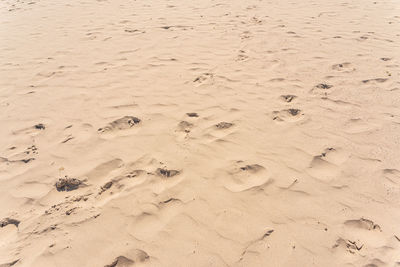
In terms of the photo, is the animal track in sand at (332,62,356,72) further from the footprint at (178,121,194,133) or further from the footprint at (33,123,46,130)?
the footprint at (33,123,46,130)

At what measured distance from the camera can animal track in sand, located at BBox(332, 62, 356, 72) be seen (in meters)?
4.18

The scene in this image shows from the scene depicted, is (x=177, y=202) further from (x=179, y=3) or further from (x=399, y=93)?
(x=179, y=3)

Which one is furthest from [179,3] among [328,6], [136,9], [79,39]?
[328,6]

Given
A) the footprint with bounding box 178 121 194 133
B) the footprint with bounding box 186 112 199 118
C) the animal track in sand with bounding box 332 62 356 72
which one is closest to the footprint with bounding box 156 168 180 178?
the footprint with bounding box 178 121 194 133

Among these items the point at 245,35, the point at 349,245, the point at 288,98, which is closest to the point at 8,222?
the point at 349,245

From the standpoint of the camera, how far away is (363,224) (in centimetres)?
210

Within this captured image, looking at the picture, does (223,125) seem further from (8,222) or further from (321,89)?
(8,222)

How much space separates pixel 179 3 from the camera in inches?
306

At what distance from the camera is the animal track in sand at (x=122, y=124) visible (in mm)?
3105

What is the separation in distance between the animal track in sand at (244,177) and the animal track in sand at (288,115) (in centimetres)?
87

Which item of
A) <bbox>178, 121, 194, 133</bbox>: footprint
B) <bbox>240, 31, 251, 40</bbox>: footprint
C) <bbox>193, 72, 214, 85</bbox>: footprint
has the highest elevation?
<bbox>240, 31, 251, 40</bbox>: footprint

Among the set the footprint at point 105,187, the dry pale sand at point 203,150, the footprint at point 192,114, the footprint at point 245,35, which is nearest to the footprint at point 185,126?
the dry pale sand at point 203,150

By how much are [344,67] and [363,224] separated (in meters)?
2.90

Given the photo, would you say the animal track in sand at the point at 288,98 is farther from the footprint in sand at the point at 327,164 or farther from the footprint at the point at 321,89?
the footprint in sand at the point at 327,164
